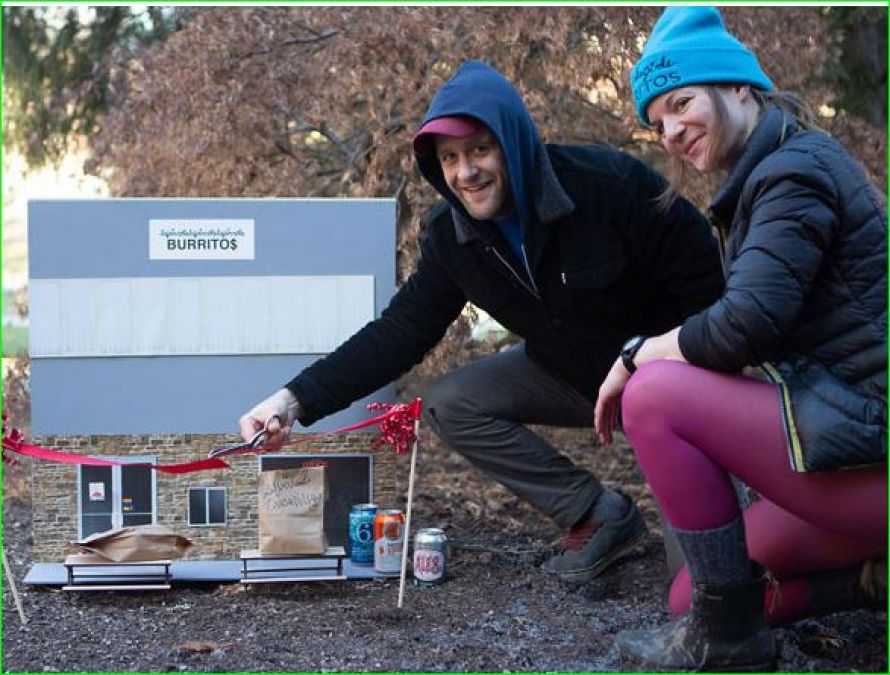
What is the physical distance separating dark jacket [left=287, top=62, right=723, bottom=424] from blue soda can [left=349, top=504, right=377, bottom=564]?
0.44 metres

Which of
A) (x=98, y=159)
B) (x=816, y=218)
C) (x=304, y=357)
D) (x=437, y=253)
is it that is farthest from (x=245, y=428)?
(x=98, y=159)

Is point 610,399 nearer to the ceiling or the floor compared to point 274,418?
nearer to the ceiling

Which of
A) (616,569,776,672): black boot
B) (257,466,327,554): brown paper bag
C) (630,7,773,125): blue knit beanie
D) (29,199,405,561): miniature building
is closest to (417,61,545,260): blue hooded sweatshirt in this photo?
(630,7,773,125): blue knit beanie

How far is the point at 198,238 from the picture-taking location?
390 centimetres

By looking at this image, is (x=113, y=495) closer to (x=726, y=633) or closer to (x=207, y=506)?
(x=207, y=506)

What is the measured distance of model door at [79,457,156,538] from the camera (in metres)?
3.93

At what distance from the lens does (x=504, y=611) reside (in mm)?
3494

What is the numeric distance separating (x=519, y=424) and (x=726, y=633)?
1.34 meters

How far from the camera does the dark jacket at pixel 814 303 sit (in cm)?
254

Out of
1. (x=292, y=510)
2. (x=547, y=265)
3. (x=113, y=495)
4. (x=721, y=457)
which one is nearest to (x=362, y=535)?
(x=292, y=510)

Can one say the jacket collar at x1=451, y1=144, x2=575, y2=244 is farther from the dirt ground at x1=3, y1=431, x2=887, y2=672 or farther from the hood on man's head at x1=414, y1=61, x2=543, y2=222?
the dirt ground at x1=3, y1=431, x2=887, y2=672

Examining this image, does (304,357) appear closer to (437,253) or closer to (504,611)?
(437,253)

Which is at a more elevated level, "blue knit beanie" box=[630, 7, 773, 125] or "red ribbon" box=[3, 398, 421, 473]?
"blue knit beanie" box=[630, 7, 773, 125]

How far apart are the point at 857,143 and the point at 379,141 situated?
7.03ft
